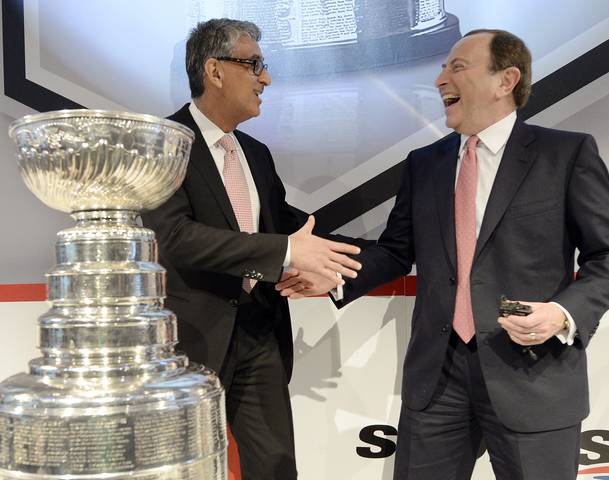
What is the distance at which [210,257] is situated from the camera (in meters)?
1.52

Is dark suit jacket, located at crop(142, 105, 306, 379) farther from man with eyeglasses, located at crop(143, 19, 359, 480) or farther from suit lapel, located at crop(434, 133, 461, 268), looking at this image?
suit lapel, located at crop(434, 133, 461, 268)

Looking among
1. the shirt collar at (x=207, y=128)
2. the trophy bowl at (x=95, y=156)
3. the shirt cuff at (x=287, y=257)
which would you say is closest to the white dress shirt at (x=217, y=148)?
the shirt collar at (x=207, y=128)

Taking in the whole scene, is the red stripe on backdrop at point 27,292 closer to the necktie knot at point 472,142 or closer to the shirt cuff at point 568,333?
the necktie knot at point 472,142

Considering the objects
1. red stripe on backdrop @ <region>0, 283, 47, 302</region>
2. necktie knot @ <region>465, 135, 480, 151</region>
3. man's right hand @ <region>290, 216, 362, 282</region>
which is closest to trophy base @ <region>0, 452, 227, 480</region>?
man's right hand @ <region>290, 216, 362, 282</region>

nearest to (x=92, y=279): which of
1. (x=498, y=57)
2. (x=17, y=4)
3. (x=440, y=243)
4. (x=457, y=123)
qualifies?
(x=440, y=243)

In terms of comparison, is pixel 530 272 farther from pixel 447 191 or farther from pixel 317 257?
pixel 317 257

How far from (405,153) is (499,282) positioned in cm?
86

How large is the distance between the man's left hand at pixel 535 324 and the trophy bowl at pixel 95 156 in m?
0.96

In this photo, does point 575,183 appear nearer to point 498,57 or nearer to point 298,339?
point 498,57

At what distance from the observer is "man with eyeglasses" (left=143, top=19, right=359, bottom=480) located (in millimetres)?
1541

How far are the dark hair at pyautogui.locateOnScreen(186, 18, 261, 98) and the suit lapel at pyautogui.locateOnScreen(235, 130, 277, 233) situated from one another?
0.20 meters

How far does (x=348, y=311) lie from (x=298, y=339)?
0.20 metres

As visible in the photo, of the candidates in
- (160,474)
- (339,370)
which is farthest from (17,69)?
(160,474)

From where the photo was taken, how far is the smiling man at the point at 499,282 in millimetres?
1570
